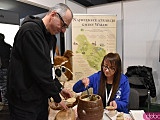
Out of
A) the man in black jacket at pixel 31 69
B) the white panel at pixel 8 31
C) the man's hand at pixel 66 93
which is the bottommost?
the man's hand at pixel 66 93

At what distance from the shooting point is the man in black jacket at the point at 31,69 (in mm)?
1028

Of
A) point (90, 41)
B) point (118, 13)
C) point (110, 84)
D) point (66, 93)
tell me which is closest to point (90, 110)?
point (66, 93)

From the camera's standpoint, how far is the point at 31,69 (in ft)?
3.37

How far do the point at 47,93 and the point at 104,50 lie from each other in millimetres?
2598

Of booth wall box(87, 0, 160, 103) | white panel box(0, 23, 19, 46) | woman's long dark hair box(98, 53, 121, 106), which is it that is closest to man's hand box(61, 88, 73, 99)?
woman's long dark hair box(98, 53, 121, 106)

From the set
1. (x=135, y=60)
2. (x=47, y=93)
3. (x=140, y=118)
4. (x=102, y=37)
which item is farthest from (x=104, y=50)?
(x=47, y=93)

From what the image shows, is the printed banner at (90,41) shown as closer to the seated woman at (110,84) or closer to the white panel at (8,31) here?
the white panel at (8,31)

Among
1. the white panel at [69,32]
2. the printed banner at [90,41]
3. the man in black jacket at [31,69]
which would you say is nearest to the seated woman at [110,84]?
the man in black jacket at [31,69]

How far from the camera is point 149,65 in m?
3.82

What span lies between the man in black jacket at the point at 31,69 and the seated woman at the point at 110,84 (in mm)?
652

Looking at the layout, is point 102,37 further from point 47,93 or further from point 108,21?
point 47,93

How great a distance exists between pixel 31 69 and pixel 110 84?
Result: 1008 mm

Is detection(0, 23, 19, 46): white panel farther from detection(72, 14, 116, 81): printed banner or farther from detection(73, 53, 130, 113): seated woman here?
detection(72, 14, 116, 81): printed banner

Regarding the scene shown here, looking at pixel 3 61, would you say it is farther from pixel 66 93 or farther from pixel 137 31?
pixel 137 31
